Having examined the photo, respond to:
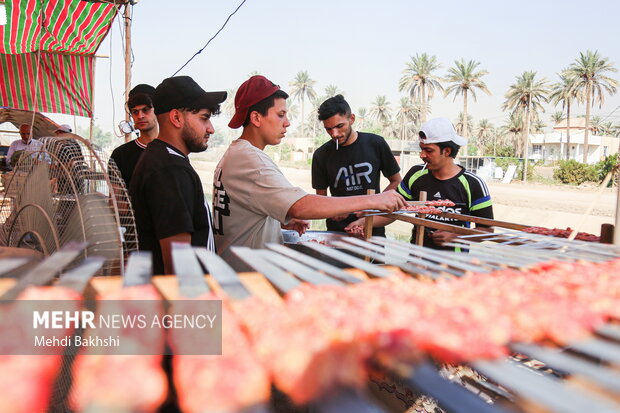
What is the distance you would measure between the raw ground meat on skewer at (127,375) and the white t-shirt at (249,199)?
57.1 inches

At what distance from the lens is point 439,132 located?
369 centimetres

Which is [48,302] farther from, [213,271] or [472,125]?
→ [472,125]

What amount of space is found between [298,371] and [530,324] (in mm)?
594

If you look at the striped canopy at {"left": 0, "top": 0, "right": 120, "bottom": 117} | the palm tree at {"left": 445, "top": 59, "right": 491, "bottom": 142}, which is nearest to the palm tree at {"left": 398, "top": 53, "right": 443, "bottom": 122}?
the palm tree at {"left": 445, "top": 59, "right": 491, "bottom": 142}

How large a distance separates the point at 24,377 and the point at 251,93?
226cm

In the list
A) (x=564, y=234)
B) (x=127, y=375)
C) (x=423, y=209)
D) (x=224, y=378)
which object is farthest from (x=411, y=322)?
(x=423, y=209)

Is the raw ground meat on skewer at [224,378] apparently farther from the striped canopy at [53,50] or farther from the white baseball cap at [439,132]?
the striped canopy at [53,50]

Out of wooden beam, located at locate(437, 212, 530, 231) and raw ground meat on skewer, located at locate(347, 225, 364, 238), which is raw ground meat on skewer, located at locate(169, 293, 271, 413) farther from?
raw ground meat on skewer, located at locate(347, 225, 364, 238)

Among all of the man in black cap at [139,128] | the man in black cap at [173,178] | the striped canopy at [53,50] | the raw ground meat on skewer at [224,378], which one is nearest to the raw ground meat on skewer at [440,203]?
the man in black cap at [173,178]

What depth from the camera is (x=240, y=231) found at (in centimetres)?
270

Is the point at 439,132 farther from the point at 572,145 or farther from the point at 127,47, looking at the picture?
the point at 572,145

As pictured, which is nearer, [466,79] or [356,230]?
[356,230]

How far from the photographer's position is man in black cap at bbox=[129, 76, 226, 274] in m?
2.14

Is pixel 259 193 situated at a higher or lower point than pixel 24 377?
higher
